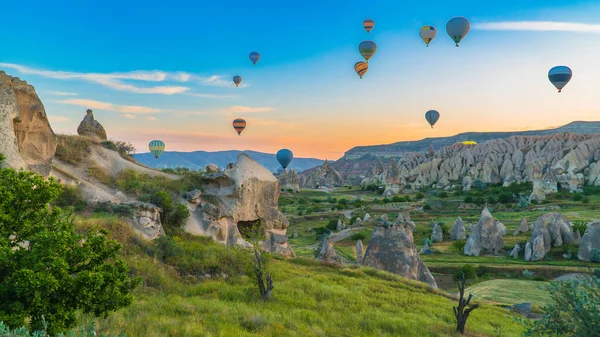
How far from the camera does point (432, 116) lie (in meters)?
82.5

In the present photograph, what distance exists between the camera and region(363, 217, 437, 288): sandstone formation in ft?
88.0

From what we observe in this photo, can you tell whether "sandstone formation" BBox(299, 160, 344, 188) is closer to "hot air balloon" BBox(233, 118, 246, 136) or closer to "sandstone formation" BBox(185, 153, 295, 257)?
"hot air balloon" BBox(233, 118, 246, 136)

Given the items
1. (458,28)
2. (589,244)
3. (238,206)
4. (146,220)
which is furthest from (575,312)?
(458,28)

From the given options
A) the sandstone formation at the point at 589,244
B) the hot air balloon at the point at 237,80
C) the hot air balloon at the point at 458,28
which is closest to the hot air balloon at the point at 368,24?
the hot air balloon at the point at 458,28

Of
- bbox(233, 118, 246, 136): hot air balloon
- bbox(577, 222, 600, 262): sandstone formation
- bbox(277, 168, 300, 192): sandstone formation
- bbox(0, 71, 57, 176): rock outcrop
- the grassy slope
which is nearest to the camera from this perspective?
the grassy slope

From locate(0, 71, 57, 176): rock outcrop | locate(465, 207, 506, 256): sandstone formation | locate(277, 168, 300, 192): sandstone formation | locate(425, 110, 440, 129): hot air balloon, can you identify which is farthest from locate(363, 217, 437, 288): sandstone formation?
locate(277, 168, 300, 192): sandstone formation

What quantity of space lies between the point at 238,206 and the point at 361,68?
44435mm

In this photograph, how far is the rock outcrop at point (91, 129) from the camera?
2693cm

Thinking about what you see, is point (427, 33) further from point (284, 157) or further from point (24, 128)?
point (284, 157)

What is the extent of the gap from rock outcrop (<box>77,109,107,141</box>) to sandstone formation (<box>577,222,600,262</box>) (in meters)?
43.7

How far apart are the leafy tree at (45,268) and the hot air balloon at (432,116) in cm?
8089

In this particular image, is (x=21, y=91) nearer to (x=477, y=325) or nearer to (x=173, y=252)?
(x=173, y=252)

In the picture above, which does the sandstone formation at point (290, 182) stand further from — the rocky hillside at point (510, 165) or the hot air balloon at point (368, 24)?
the hot air balloon at point (368, 24)

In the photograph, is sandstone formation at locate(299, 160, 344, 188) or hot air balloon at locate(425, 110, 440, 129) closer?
hot air balloon at locate(425, 110, 440, 129)
